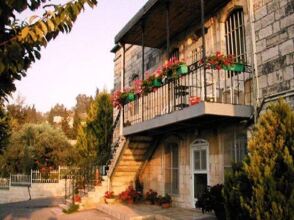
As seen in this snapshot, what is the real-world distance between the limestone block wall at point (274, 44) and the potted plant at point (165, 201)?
4.49 m

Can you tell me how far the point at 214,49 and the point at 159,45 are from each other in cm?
320

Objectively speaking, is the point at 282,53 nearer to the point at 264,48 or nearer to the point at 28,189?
the point at 264,48

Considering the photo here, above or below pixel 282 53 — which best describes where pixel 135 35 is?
above

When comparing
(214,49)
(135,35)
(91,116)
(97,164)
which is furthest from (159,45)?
(91,116)

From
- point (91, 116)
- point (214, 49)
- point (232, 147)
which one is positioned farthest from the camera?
point (91, 116)

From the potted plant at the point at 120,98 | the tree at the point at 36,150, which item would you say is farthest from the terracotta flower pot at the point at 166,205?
the tree at the point at 36,150

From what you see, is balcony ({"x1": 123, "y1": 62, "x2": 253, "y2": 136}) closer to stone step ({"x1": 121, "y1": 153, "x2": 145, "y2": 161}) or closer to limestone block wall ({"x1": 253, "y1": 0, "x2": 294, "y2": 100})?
limestone block wall ({"x1": 253, "y1": 0, "x2": 294, "y2": 100})

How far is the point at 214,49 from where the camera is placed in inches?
385

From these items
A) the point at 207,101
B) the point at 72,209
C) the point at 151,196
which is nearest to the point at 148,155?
the point at 151,196

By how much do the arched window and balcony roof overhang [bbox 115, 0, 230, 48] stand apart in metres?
0.51

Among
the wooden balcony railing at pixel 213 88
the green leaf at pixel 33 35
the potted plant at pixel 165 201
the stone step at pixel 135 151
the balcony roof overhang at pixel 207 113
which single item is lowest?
the potted plant at pixel 165 201

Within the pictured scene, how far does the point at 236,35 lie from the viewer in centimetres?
916

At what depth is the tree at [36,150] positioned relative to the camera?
19.8 metres

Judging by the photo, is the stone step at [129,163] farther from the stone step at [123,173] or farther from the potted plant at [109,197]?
the potted plant at [109,197]
